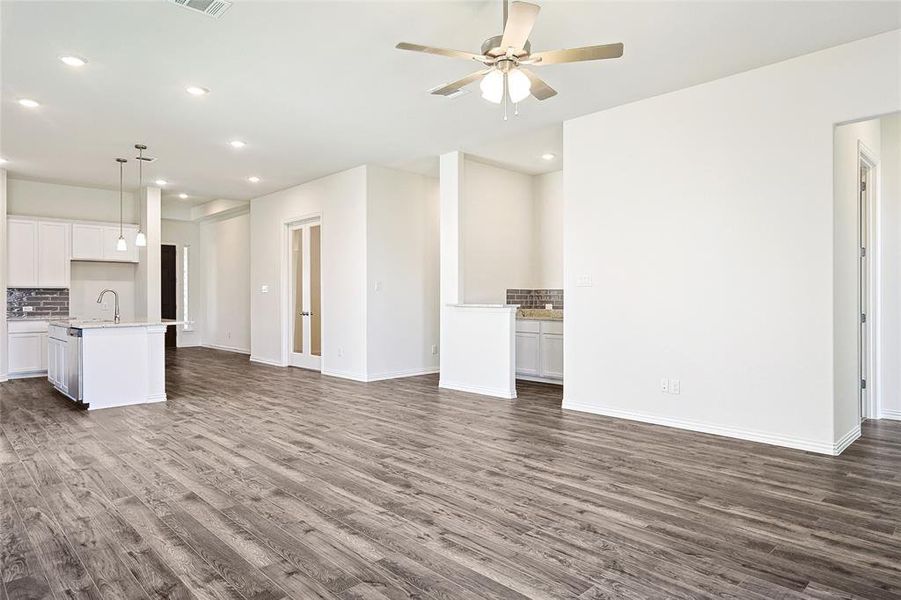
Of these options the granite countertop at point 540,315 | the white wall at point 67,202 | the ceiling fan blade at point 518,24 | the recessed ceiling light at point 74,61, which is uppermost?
the recessed ceiling light at point 74,61

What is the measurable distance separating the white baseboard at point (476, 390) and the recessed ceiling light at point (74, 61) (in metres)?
4.72

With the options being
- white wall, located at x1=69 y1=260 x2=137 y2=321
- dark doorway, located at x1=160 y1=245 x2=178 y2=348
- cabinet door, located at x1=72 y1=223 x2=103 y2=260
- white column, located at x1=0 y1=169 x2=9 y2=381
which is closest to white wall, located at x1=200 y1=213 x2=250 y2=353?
dark doorway, located at x1=160 y1=245 x2=178 y2=348

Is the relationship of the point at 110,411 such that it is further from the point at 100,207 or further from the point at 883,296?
the point at 883,296

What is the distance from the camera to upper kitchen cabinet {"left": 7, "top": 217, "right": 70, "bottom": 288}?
25.2 ft

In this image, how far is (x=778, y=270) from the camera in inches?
158

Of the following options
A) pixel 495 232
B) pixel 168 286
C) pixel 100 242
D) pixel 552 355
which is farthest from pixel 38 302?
pixel 552 355

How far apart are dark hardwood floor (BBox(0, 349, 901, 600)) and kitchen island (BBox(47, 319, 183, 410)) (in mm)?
722

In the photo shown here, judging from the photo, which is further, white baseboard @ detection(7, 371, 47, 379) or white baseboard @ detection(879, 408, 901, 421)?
white baseboard @ detection(7, 371, 47, 379)

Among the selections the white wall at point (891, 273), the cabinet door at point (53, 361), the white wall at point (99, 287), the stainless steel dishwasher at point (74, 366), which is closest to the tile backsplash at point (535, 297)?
the white wall at point (891, 273)

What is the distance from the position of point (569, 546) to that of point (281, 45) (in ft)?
11.9

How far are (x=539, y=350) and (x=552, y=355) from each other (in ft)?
0.68

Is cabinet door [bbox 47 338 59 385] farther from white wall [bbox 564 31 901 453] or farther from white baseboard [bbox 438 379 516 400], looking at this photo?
white wall [bbox 564 31 901 453]

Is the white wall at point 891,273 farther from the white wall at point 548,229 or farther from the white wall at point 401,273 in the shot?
the white wall at point 401,273

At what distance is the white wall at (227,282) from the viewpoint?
35.3ft
